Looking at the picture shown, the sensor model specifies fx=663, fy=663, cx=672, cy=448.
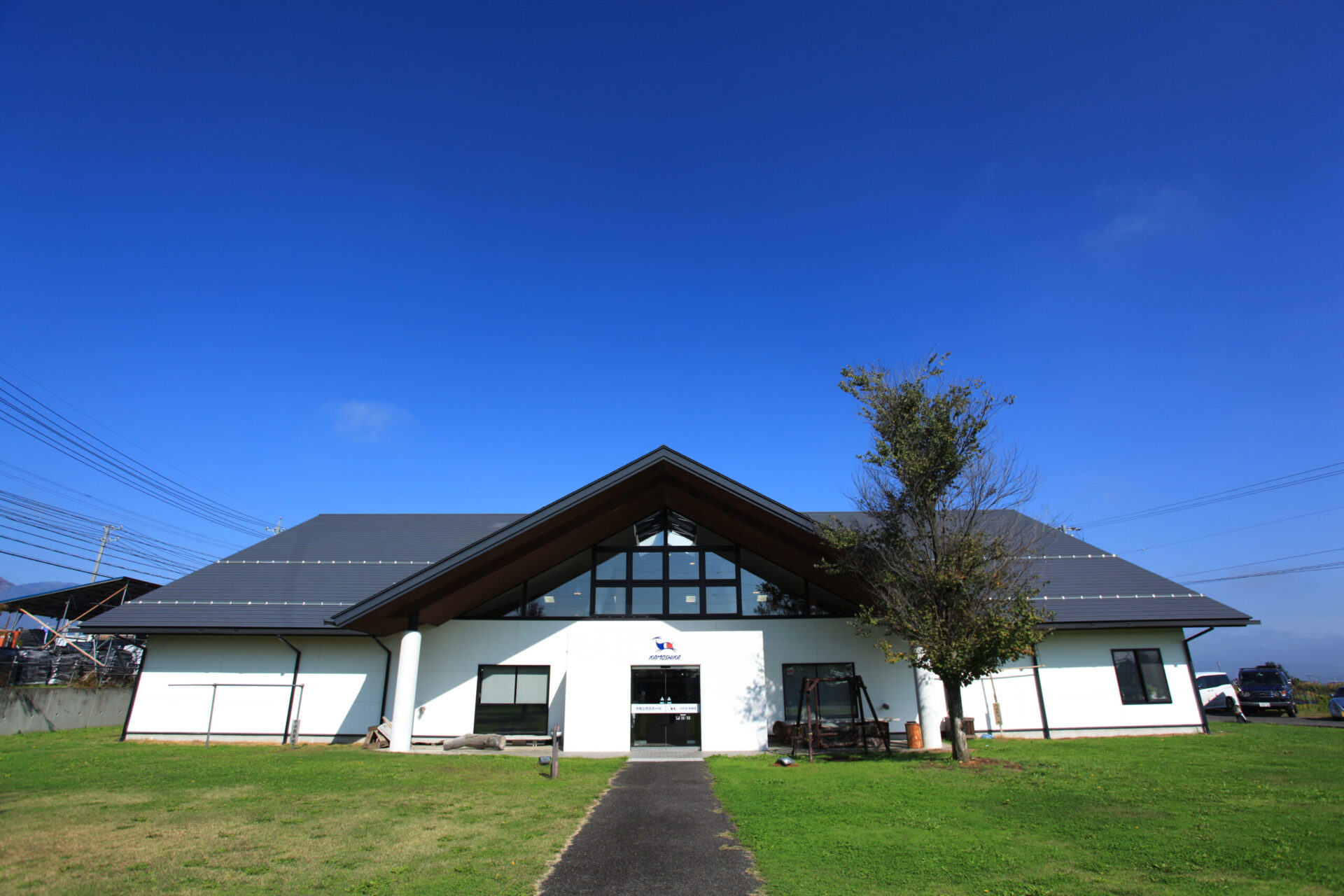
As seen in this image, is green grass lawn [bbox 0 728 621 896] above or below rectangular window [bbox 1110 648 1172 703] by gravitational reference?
below

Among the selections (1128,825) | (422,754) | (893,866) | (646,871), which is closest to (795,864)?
(893,866)

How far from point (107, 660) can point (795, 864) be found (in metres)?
34.5

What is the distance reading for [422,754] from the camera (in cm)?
1593

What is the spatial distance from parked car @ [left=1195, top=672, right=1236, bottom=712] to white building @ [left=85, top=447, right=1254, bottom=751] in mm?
9633

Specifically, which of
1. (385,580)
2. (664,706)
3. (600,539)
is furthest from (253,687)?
(664,706)

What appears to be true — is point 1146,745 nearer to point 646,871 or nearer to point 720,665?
point 720,665

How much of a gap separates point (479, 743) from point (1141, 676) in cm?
1811

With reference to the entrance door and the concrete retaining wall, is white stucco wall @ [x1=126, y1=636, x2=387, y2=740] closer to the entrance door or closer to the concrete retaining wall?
the concrete retaining wall

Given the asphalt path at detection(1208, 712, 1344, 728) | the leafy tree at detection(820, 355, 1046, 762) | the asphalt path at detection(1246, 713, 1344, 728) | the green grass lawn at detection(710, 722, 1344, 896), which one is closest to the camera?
the green grass lawn at detection(710, 722, 1344, 896)

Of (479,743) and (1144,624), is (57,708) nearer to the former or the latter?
(479,743)

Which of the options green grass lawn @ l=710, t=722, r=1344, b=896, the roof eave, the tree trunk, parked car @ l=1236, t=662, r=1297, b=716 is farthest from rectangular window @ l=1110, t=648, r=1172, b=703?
parked car @ l=1236, t=662, r=1297, b=716

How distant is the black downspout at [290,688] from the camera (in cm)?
1806

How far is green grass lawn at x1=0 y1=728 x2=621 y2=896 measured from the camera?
19.7ft

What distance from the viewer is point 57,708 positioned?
2009cm
